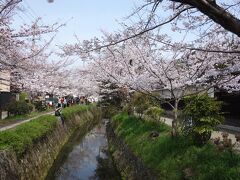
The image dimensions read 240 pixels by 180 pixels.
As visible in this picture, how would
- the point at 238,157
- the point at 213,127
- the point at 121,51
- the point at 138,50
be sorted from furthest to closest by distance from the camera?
the point at 121,51 < the point at 138,50 < the point at 213,127 < the point at 238,157

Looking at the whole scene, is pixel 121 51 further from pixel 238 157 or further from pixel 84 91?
pixel 84 91

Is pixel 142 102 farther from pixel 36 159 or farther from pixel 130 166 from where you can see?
pixel 36 159

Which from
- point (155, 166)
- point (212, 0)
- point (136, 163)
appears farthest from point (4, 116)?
point (212, 0)

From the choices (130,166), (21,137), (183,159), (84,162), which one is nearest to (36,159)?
(21,137)

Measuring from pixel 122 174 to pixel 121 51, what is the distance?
911 centimetres

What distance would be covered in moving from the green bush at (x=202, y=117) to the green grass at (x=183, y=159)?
1.25 feet

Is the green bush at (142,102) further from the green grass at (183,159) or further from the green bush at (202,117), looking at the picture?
the green bush at (202,117)

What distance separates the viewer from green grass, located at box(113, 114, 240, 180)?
9.49 metres

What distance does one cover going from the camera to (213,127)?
12219mm

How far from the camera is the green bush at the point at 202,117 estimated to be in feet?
39.4

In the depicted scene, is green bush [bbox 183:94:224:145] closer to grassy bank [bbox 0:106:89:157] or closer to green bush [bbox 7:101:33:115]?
grassy bank [bbox 0:106:89:157]

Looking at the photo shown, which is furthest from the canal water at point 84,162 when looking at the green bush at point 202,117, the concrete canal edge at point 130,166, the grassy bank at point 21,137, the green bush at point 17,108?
the green bush at point 202,117

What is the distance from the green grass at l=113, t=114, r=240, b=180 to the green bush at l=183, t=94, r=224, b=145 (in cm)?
38

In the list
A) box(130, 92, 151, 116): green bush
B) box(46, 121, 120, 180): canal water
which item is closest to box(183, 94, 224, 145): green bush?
box(46, 121, 120, 180): canal water
